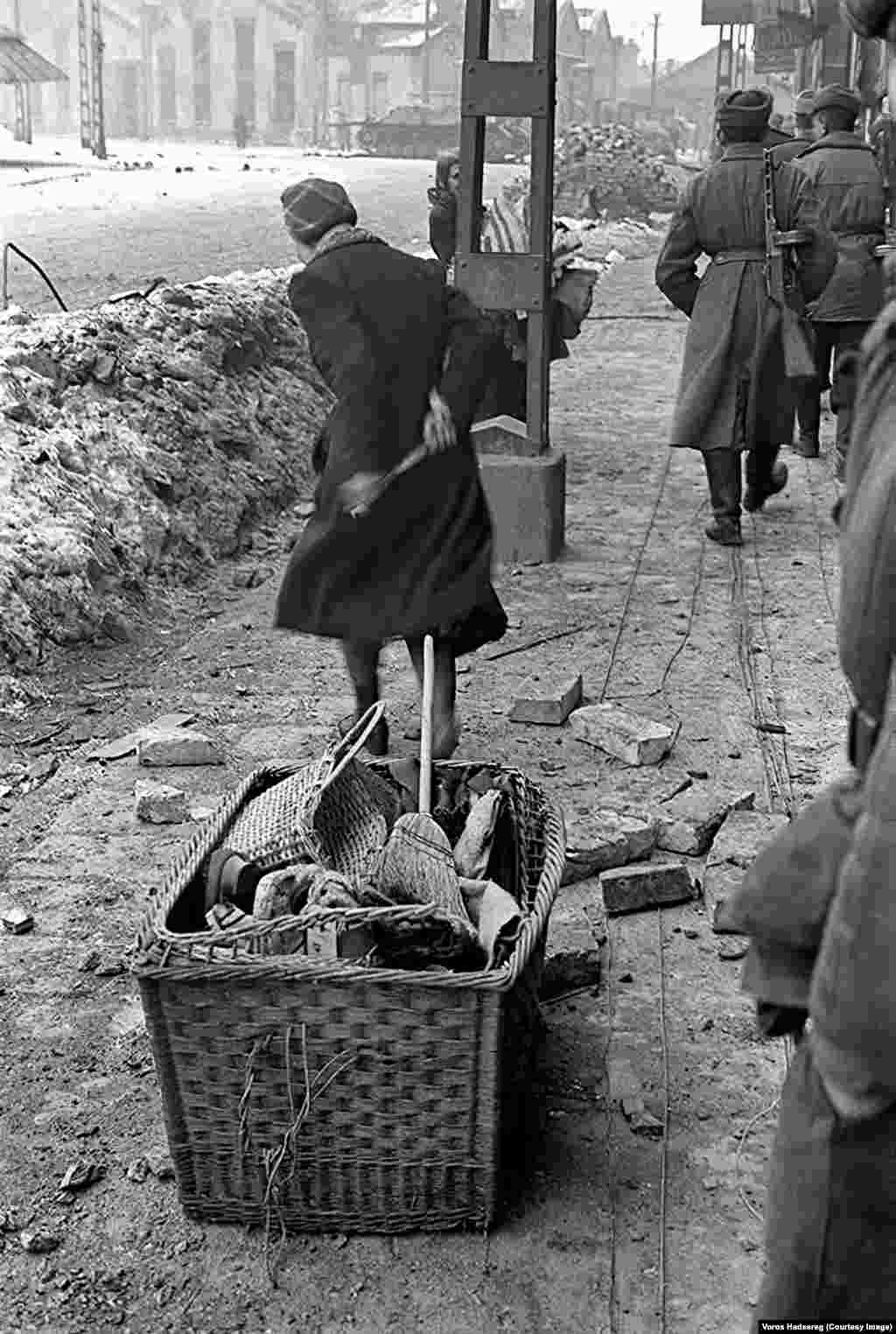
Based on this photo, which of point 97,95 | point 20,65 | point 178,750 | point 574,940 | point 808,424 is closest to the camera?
point 574,940

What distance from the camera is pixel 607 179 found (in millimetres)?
38312

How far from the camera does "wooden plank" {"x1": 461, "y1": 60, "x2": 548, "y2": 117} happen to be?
26.2ft

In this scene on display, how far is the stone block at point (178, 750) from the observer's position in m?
5.94

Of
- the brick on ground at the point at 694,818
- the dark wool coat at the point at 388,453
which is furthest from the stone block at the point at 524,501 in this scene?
the dark wool coat at the point at 388,453

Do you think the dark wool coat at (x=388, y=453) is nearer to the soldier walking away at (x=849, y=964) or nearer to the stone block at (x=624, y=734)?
the stone block at (x=624, y=734)

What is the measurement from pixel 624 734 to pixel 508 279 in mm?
3093

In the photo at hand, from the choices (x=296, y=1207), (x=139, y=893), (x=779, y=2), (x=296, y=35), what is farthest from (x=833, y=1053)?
(x=296, y=35)

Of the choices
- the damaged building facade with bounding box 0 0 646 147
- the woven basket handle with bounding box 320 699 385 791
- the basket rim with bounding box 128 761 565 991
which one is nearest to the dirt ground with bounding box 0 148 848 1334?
the basket rim with bounding box 128 761 565 991

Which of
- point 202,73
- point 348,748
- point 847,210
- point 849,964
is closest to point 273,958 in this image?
point 348,748

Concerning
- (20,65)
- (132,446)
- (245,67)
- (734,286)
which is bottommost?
(132,446)

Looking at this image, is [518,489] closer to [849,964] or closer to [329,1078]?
[329,1078]

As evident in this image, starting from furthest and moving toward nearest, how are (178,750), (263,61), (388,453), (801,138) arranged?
(263,61)
(801,138)
(178,750)
(388,453)

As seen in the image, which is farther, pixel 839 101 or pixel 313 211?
pixel 839 101

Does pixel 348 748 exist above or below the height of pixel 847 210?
below
